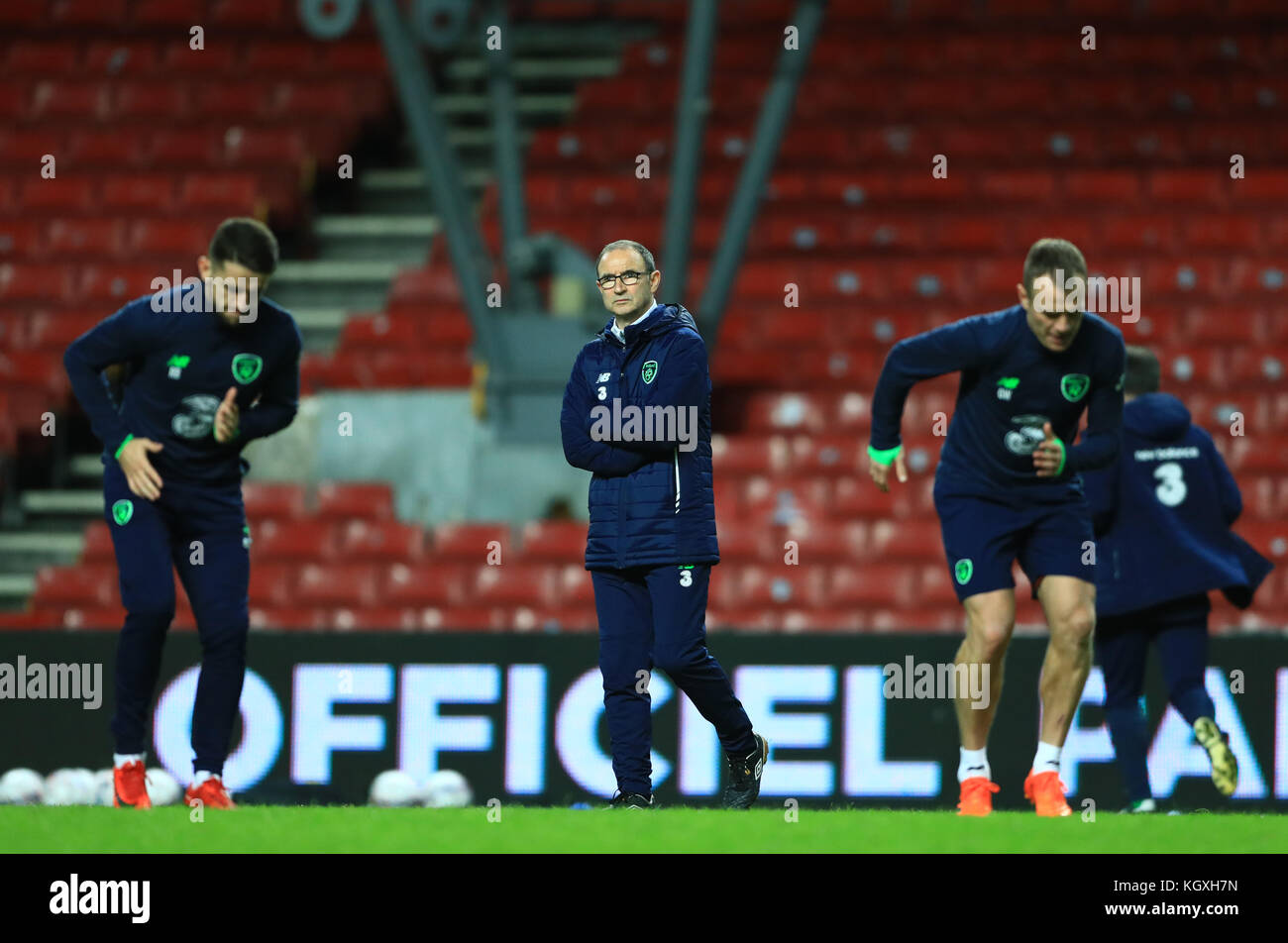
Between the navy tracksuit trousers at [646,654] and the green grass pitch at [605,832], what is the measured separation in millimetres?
234

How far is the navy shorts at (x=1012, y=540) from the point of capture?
5.87 meters

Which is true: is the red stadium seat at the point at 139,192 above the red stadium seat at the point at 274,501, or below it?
above

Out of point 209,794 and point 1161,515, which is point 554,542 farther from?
point 209,794

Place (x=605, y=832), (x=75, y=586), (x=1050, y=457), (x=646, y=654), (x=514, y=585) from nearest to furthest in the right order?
1. (x=605, y=832)
2. (x=646, y=654)
3. (x=1050, y=457)
4. (x=514, y=585)
5. (x=75, y=586)

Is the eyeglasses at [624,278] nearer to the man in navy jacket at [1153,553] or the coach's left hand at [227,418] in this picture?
the coach's left hand at [227,418]

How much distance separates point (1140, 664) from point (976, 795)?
1.71m

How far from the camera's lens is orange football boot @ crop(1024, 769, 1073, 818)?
5.79 m

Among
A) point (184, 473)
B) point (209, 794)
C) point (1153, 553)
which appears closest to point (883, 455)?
point (1153, 553)

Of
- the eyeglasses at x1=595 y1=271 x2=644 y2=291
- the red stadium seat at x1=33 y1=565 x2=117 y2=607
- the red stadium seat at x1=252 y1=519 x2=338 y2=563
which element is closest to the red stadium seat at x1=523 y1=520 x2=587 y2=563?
the red stadium seat at x1=252 y1=519 x2=338 y2=563

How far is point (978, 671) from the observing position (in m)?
5.86

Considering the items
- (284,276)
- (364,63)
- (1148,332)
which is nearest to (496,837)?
(1148,332)

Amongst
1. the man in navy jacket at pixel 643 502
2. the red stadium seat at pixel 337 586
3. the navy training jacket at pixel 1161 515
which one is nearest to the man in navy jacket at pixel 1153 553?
the navy training jacket at pixel 1161 515

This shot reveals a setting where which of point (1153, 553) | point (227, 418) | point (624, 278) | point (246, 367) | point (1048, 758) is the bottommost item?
A: point (1048, 758)

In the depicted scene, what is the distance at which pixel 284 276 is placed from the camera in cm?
1350
